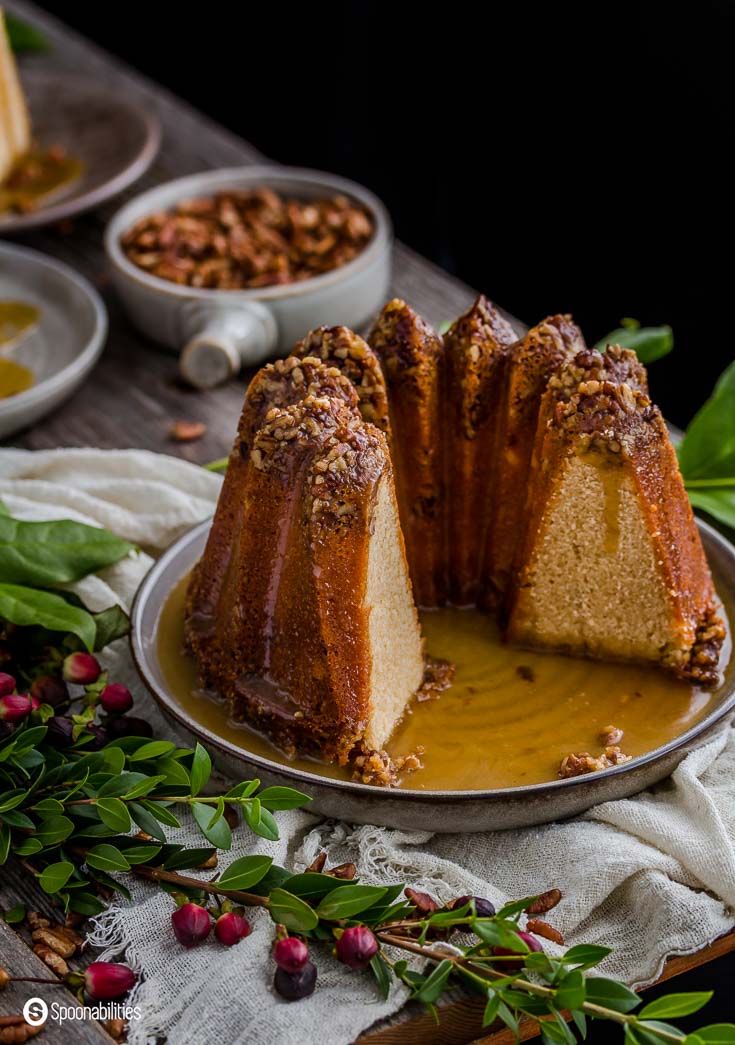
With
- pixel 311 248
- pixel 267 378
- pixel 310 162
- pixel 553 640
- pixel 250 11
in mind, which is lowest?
pixel 310 162

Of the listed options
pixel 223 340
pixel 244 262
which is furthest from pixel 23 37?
pixel 223 340

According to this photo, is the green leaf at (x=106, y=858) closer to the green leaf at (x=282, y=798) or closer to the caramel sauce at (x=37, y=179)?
the green leaf at (x=282, y=798)

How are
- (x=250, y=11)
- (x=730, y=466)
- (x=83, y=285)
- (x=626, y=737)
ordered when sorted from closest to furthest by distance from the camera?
1. (x=626, y=737)
2. (x=730, y=466)
3. (x=83, y=285)
4. (x=250, y=11)

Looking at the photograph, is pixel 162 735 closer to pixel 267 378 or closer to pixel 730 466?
pixel 267 378

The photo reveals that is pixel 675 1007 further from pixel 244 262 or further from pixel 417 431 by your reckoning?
pixel 244 262

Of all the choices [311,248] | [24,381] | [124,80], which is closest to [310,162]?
[124,80]

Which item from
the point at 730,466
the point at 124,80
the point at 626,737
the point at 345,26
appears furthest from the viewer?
the point at 345,26

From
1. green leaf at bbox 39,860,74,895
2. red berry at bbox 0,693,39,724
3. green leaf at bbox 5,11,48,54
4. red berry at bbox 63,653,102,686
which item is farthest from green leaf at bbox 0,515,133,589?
green leaf at bbox 5,11,48,54

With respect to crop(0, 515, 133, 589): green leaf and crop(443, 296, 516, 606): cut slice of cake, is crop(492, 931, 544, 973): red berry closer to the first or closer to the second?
crop(443, 296, 516, 606): cut slice of cake
